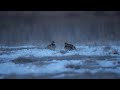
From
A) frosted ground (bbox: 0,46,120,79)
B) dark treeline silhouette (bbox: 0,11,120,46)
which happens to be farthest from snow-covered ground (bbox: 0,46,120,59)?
dark treeline silhouette (bbox: 0,11,120,46)

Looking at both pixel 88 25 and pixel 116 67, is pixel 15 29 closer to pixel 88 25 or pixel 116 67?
pixel 88 25

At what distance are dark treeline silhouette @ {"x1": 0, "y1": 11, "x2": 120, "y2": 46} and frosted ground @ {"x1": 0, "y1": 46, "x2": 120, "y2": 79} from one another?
171 mm

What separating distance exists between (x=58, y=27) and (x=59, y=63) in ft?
2.65

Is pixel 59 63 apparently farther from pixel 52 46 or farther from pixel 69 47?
pixel 52 46

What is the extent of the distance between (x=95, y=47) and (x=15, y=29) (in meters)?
1.44

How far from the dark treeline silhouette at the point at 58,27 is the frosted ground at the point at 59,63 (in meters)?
0.17

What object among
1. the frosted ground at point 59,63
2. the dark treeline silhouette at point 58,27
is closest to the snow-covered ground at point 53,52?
the frosted ground at point 59,63

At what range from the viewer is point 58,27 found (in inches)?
165

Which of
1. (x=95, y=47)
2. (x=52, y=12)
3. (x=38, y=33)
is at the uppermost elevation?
(x=52, y=12)

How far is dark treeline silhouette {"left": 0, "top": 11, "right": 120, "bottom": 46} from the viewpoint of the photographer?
3891 millimetres

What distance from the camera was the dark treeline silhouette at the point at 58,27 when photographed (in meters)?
3.89
